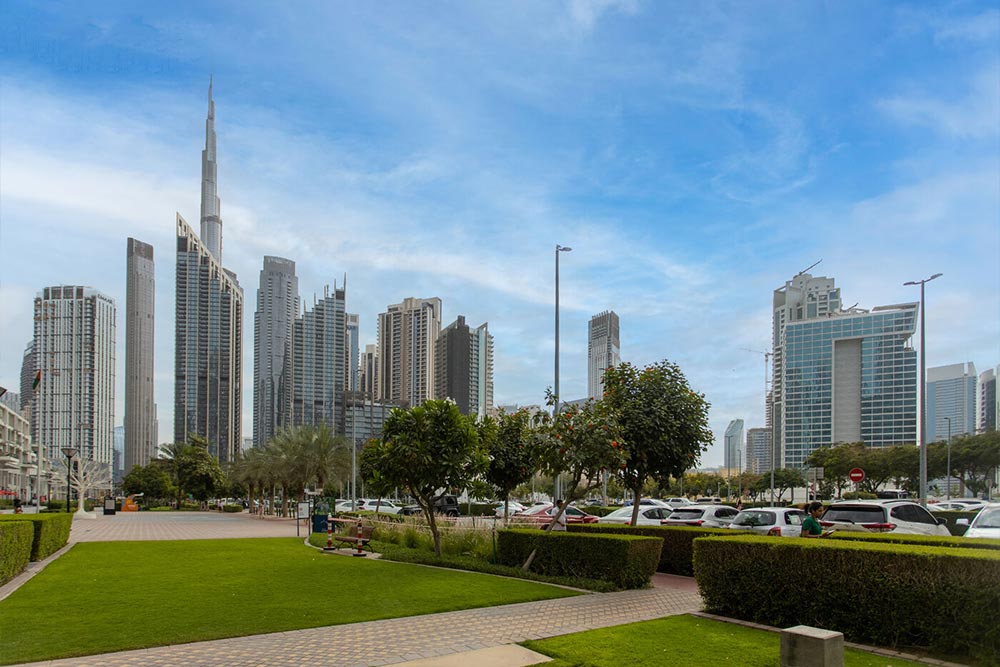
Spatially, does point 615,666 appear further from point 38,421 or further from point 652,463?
point 38,421

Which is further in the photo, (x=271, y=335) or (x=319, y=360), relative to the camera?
(x=271, y=335)

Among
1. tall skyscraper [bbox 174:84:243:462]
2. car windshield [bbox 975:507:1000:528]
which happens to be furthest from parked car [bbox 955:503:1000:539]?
tall skyscraper [bbox 174:84:243:462]

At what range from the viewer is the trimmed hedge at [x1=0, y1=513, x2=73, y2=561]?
18469 millimetres

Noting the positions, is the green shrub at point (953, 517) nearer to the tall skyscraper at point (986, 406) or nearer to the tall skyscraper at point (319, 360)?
the tall skyscraper at point (986, 406)

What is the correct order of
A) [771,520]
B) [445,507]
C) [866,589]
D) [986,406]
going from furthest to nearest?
1. [986,406]
2. [445,507]
3. [771,520]
4. [866,589]

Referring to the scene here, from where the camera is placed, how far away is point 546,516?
1137 inches

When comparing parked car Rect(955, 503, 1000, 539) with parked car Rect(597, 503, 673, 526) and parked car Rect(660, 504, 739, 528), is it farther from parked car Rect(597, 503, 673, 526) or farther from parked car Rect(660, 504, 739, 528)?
parked car Rect(597, 503, 673, 526)

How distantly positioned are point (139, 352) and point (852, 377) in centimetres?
14818

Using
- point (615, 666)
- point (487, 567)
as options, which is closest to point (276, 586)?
point (487, 567)

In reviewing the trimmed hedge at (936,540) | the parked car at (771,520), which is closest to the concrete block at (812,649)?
the trimmed hedge at (936,540)

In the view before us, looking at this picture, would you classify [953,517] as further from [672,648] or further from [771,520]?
[672,648]

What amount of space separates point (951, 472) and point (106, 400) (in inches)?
5344

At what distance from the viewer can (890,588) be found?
8.88 m

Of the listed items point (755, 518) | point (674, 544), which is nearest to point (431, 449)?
point (674, 544)
